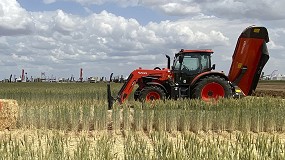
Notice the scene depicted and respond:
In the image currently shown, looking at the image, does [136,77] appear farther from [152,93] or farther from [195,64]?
[195,64]

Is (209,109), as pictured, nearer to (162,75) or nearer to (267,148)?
(162,75)

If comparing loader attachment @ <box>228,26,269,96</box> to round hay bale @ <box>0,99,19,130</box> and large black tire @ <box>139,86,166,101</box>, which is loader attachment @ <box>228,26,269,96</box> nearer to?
→ large black tire @ <box>139,86,166,101</box>

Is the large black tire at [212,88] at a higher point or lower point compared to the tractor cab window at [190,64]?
lower

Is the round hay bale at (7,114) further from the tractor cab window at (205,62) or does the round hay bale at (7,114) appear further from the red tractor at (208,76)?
the tractor cab window at (205,62)

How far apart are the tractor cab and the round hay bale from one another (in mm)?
5805

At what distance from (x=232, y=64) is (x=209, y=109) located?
191 inches

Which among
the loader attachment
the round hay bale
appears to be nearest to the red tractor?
the loader attachment

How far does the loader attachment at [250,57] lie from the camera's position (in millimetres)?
14234

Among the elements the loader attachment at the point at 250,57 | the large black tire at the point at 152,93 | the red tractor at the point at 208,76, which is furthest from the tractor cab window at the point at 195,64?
the loader attachment at the point at 250,57

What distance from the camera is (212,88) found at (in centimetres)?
1392

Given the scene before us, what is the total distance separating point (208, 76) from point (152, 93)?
6.52ft

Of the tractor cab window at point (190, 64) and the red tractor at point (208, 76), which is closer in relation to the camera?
the red tractor at point (208, 76)

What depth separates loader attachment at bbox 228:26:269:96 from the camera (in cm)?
1423

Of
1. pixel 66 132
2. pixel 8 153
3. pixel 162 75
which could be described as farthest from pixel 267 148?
pixel 162 75
